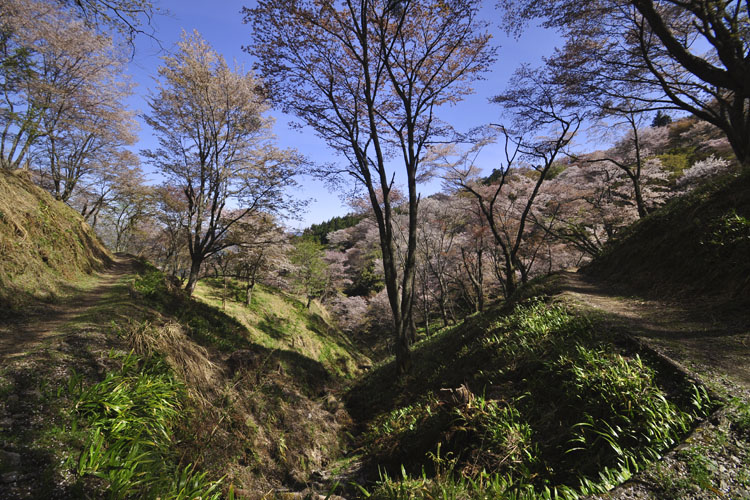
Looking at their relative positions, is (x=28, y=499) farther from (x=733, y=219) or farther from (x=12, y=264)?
(x=733, y=219)

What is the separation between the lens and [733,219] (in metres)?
4.59

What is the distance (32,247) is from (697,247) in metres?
13.0

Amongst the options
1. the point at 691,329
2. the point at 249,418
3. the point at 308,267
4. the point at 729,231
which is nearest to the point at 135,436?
the point at 249,418

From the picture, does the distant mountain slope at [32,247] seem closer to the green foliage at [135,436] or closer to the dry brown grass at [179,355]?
the dry brown grass at [179,355]

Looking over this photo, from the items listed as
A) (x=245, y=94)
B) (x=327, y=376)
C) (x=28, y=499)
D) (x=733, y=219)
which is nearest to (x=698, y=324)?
(x=733, y=219)

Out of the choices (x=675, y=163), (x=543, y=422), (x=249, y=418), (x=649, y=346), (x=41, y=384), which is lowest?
(x=249, y=418)

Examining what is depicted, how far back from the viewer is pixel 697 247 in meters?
5.14

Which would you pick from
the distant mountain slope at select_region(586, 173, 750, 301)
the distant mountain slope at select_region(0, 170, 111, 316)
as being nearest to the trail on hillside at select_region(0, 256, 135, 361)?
the distant mountain slope at select_region(0, 170, 111, 316)

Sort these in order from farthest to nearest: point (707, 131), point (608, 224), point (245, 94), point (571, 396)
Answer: point (707, 131) → point (608, 224) → point (245, 94) → point (571, 396)

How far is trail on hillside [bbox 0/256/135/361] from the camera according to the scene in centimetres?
330

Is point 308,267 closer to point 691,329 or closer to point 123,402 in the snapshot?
point 123,402

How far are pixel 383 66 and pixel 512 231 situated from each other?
13186 millimetres

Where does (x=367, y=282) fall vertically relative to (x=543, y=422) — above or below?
below

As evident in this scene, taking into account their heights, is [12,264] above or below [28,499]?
above
